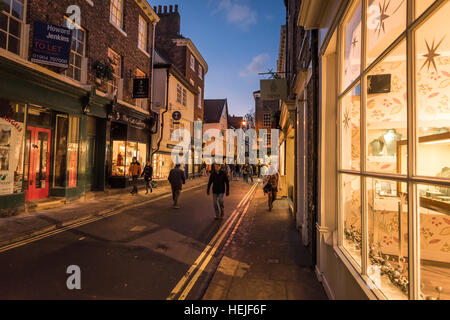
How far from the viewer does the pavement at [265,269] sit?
11.9 feet

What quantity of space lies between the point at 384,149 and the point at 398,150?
27 centimetres

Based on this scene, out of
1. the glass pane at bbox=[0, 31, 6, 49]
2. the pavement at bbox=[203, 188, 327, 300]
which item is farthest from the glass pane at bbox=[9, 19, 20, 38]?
the pavement at bbox=[203, 188, 327, 300]

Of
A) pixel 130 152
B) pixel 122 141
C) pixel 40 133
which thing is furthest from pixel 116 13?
pixel 40 133

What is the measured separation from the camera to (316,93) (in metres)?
4.53

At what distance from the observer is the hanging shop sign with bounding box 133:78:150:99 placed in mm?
14969

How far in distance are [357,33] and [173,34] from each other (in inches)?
987

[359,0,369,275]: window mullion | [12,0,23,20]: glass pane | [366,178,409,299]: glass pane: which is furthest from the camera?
[12,0,23,20]: glass pane

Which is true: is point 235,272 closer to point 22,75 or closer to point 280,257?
point 280,257

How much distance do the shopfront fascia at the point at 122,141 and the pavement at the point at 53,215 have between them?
6.32 ft

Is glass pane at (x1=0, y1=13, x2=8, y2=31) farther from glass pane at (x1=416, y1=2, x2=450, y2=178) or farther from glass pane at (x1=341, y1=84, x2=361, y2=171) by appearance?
glass pane at (x1=416, y1=2, x2=450, y2=178)

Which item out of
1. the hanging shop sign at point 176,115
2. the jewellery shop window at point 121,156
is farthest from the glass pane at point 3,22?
the hanging shop sign at point 176,115

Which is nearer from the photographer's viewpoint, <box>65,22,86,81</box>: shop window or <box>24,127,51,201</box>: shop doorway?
<box>24,127,51,201</box>: shop doorway

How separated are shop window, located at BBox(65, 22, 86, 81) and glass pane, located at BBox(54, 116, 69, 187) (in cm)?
202

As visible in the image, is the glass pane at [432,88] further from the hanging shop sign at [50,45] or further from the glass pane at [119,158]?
the glass pane at [119,158]
